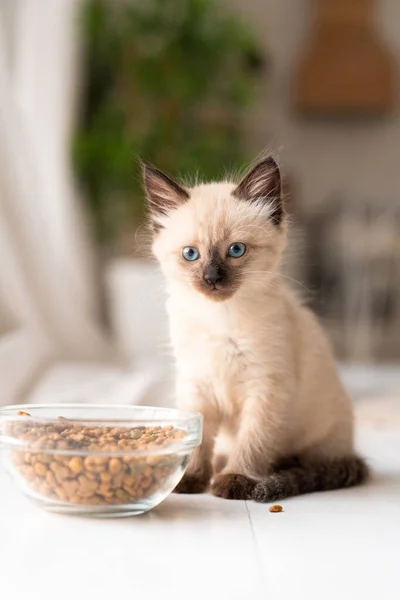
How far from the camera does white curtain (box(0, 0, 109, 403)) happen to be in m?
3.45

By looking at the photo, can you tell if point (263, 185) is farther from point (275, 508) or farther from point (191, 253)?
point (275, 508)

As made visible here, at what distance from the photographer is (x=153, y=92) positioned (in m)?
5.24

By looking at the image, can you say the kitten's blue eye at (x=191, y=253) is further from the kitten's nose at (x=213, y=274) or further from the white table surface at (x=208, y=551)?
the white table surface at (x=208, y=551)

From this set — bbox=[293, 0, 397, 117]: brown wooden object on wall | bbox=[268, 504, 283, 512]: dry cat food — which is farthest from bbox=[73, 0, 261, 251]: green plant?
bbox=[268, 504, 283, 512]: dry cat food

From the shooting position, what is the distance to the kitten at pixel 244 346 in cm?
161

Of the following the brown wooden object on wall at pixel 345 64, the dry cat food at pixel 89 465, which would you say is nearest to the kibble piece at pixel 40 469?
the dry cat food at pixel 89 465

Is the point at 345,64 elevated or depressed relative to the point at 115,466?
elevated

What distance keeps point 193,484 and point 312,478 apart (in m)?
0.24

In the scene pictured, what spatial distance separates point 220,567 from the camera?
3.83 feet

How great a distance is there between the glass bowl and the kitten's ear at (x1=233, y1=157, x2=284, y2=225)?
0.47m

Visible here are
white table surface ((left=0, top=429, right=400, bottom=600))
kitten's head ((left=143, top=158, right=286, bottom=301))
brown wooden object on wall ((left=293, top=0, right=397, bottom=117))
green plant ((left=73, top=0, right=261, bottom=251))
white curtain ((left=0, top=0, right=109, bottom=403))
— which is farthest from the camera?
brown wooden object on wall ((left=293, top=0, right=397, bottom=117))

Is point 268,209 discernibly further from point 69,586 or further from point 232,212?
point 69,586

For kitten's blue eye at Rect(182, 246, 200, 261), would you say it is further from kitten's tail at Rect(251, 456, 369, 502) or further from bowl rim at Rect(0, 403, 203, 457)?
kitten's tail at Rect(251, 456, 369, 502)

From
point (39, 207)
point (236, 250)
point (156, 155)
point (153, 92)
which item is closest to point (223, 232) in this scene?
point (236, 250)
